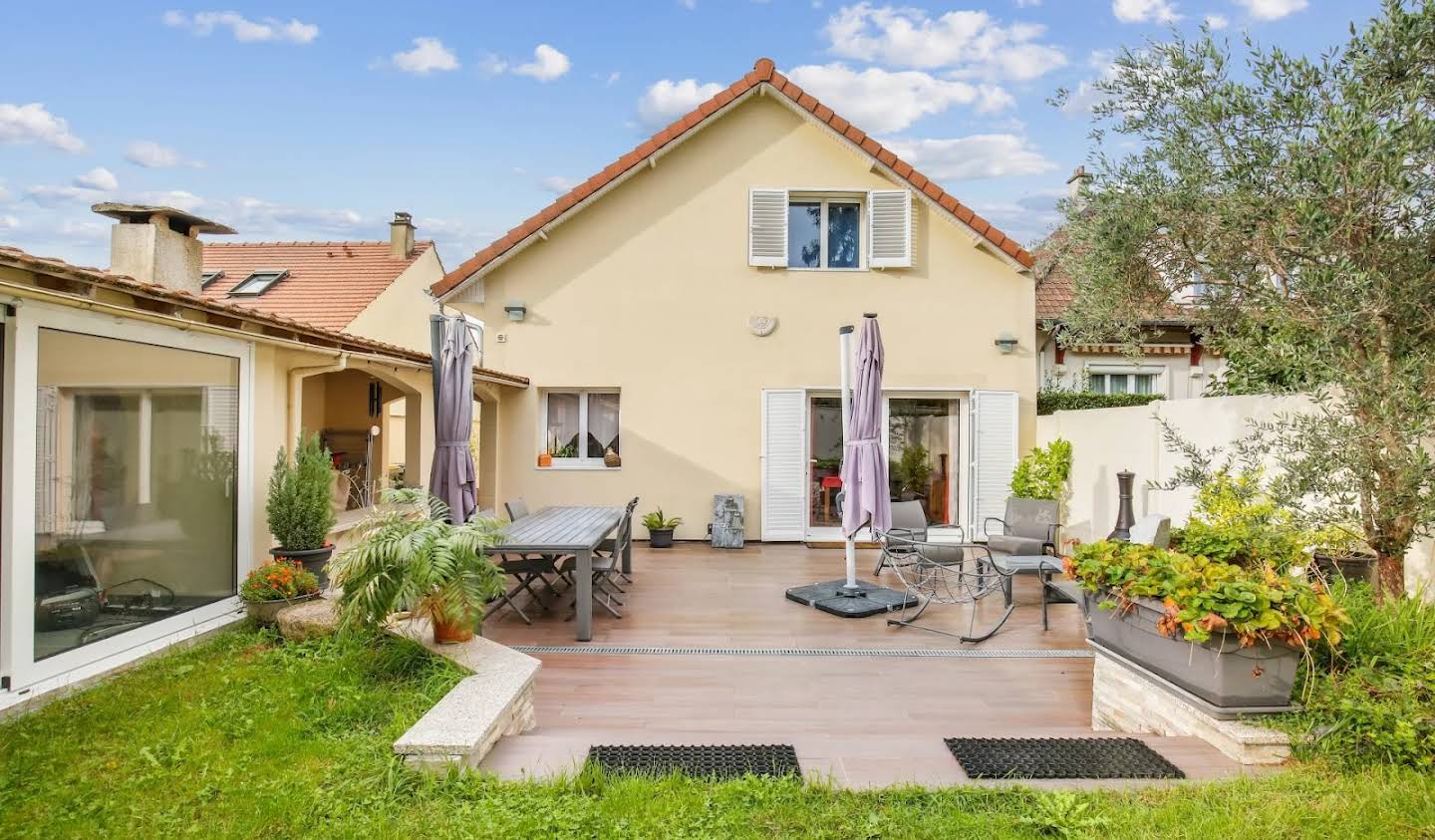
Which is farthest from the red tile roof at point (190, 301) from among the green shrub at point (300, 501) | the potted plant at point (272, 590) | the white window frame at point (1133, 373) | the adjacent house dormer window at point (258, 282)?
the white window frame at point (1133, 373)

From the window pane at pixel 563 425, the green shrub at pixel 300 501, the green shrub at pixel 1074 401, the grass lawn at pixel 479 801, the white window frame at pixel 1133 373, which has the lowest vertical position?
the grass lawn at pixel 479 801

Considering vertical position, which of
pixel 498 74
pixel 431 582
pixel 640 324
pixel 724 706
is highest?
pixel 498 74

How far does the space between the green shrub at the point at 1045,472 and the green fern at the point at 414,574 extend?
7.91 m

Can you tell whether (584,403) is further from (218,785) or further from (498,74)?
(218,785)

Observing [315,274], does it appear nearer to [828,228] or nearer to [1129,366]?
[828,228]

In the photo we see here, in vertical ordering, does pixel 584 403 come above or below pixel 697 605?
above

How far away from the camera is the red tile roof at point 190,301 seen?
138 inches

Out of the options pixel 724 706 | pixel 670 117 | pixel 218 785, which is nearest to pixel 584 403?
pixel 670 117

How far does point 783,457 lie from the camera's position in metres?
10.6

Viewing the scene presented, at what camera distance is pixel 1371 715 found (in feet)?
10.5

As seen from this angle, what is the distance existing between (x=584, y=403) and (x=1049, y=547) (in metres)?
6.45

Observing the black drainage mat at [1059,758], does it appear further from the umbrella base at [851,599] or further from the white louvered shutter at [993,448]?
the white louvered shutter at [993,448]

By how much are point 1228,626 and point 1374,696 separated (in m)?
0.65

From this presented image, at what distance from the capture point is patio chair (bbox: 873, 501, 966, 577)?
7.11m
